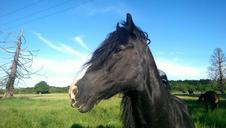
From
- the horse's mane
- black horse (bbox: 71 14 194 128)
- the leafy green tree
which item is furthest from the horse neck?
the leafy green tree

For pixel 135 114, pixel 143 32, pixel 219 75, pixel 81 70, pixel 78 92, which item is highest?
pixel 219 75

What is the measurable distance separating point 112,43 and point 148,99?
0.71m

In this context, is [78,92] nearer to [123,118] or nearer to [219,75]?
[123,118]

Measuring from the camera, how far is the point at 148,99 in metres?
3.39

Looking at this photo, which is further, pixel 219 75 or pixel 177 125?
pixel 219 75

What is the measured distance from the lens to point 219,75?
77750 mm

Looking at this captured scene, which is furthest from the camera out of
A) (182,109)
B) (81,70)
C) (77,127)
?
(77,127)

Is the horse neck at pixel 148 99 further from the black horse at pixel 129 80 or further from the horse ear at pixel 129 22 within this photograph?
the horse ear at pixel 129 22

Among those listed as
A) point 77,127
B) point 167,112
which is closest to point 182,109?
point 167,112

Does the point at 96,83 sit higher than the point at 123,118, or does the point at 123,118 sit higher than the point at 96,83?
the point at 96,83

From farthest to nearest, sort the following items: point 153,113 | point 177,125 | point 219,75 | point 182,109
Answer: point 219,75
point 182,109
point 177,125
point 153,113

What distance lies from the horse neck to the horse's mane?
0.99ft

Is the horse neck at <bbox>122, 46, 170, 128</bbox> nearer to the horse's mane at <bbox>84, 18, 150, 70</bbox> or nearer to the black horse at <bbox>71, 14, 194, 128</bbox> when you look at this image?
the black horse at <bbox>71, 14, 194, 128</bbox>

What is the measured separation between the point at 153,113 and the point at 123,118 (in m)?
0.63
